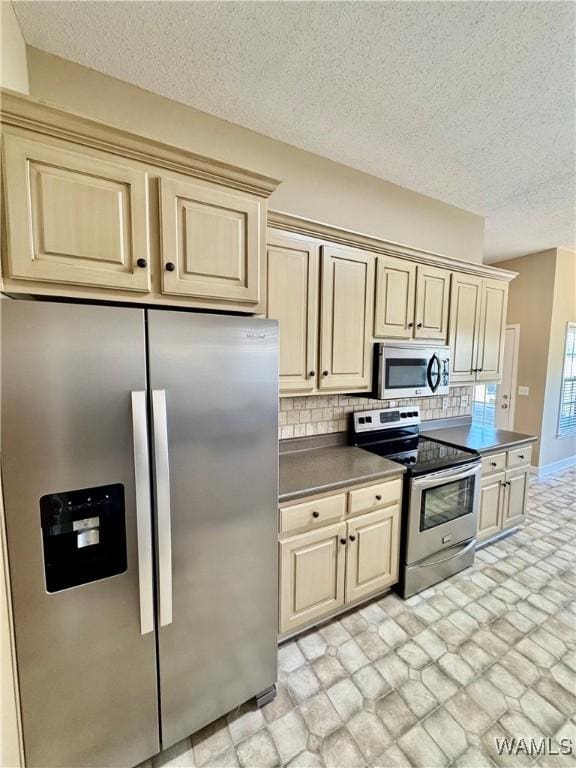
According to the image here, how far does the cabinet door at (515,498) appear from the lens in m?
2.80

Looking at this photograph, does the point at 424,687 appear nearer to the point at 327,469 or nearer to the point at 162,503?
the point at 327,469

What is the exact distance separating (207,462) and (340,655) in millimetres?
1466

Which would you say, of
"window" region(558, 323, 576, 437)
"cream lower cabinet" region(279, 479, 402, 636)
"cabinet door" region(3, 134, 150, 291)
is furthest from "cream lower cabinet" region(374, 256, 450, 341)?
"window" region(558, 323, 576, 437)

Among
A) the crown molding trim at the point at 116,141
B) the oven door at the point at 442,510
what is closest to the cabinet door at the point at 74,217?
the crown molding trim at the point at 116,141

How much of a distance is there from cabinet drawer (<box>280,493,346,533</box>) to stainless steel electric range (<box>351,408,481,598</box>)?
0.55 metres

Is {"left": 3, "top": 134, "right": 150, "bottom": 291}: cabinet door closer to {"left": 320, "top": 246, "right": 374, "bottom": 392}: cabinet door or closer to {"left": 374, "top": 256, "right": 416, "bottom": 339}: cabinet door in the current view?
{"left": 320, "top": 246, "right": 374, "bottom": 392}: cabinet door

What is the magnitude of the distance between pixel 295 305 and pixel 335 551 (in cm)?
146

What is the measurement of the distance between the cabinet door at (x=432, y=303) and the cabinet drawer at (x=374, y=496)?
116 centimetres

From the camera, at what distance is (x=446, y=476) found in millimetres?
2189

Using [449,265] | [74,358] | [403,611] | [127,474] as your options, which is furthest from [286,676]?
[449,265]

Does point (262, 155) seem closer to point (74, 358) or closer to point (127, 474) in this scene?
point (74, 358)

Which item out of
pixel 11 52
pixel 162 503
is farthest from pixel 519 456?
pixel 11 52

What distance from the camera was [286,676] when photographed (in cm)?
168

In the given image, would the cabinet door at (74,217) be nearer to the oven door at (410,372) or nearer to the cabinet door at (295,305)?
the cabinet door at (295,305)
